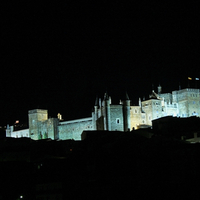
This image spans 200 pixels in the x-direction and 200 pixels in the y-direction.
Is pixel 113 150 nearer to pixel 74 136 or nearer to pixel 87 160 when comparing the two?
pixel 87 160

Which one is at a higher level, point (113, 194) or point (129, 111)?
point (129, 111)

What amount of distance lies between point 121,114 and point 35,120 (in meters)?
24.5

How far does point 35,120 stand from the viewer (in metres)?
84.7

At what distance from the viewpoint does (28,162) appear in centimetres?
4406

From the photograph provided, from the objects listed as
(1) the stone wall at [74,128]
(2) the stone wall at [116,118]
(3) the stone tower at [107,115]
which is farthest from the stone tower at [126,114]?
(1) the stone wall at [74,128]

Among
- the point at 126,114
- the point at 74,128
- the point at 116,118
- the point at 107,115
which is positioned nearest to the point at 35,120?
the point at 74,128

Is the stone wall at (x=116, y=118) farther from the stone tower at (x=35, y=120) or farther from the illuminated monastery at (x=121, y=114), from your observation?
the stone tower at (x=35, y=120)

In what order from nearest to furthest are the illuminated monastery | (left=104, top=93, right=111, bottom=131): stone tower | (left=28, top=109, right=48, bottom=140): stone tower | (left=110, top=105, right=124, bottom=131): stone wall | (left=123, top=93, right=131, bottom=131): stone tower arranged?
1. (left=104, top=93, right=111, bottom=131): stone tower
2. (left=110, top=105, right=124, bottom=131): stone wall
3. the illuminated monastery
4. (left=123, top=93, right=131, bottom=131): stone tower
5. (left=28, top=109, right=48, bottom=140): stone tower

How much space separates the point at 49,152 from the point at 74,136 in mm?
23840

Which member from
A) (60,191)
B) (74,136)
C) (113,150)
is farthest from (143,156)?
(74,136)

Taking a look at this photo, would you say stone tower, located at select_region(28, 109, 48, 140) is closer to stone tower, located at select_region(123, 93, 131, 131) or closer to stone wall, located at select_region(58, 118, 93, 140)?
stone wall, located at select_region(58, 118, 93, 140)

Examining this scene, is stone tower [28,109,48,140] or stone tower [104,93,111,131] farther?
stone tower [28,109,48,140]

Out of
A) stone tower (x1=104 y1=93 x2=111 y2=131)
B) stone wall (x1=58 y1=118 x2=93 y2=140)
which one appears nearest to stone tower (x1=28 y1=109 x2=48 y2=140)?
stone wall (x1=58 y1=118 x2=93 y2=140)

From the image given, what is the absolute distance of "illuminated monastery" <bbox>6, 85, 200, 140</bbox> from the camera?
66.4 meters
